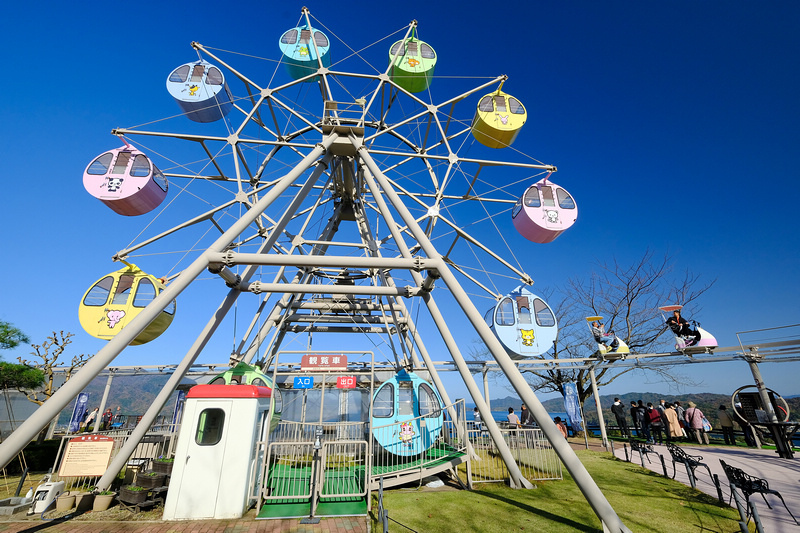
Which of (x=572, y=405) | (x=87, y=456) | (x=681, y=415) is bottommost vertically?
(x=87, y=456)

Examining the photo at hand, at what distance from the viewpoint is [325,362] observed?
1283 cm

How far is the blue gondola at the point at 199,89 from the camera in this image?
11.0m

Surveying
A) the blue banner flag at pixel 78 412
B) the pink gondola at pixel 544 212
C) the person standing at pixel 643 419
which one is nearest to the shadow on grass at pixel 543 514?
the pink gondola at pixel 544 212

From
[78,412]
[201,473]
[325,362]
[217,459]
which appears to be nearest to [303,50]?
[325,362]

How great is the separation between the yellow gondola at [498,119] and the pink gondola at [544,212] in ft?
6.18

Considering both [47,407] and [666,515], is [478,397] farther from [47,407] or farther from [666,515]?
[47,407]

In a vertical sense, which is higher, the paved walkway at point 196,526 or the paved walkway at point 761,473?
the paved walkway at point 761,473

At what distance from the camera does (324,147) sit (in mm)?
10445

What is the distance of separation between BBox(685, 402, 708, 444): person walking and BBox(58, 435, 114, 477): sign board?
65.9 ft

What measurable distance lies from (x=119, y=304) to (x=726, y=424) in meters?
22.8

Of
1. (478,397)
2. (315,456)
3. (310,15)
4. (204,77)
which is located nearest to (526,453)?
(478,397)

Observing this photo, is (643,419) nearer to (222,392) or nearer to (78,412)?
(222,392)

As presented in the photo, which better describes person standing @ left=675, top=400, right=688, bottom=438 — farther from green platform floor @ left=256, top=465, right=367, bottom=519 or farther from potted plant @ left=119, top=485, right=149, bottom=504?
potted plant @ left=119, top=485, right=149, bottom=504

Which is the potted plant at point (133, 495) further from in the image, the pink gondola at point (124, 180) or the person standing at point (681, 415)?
the person standing at point (681, 415)
